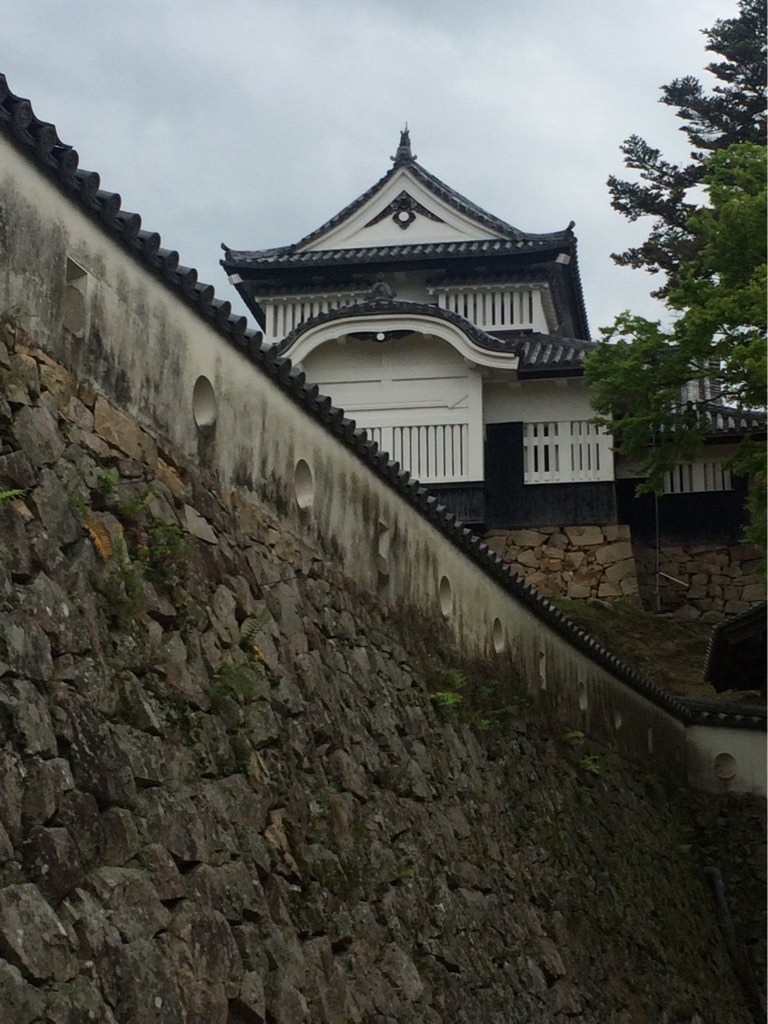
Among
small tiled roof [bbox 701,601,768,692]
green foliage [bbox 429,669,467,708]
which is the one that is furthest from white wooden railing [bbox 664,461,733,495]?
green foliage [bbox 429,669,467,708]

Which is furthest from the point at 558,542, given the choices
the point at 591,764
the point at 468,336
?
the point at 591,764

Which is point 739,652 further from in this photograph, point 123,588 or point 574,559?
point 123,588

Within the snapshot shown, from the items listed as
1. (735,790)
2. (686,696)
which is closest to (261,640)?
(735,790)

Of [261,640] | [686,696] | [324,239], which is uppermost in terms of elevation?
[324,239]

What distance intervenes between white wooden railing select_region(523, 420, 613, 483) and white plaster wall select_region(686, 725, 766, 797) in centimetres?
549

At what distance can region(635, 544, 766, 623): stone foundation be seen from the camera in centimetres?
2466

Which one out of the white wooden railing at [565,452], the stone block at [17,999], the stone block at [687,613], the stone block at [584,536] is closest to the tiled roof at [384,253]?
the white wooden railing at [565,452]

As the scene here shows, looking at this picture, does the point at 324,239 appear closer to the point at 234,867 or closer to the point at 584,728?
the point at 584,728

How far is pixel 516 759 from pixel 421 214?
17566mm

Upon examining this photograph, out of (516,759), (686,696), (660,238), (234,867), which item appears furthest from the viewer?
(660,238)

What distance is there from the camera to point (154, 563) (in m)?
7.77

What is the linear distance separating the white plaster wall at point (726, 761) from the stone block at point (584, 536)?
4.38 metres

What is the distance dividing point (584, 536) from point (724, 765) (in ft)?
17.2

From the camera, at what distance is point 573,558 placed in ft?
80.5
